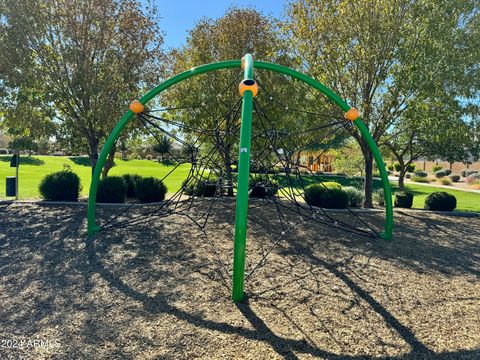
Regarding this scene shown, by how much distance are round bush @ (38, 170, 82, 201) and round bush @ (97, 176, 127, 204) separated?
107 cm

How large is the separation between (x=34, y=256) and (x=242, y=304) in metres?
4.08

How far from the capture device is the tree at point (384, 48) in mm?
9898

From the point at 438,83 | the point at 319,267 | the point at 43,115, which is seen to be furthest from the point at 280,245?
the point at 43,115

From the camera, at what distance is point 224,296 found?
473 cm

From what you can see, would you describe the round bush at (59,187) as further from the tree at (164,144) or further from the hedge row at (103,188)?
the tree at (164,144)

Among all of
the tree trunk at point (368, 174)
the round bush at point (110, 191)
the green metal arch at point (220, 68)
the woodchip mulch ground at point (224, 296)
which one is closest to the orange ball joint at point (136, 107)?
the green metal arch at point (220, 68)

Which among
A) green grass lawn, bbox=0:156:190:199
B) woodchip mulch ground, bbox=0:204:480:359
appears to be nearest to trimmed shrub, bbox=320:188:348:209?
woodchip mulch ground, bbox=0:204:480:359

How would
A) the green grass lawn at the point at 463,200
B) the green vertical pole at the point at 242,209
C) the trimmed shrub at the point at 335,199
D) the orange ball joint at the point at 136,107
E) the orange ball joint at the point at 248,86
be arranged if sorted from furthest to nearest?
the green grass lawn at the point at 463,200
the trimmed shrub at the point at 335,199
the orange ball joint at the point at 136,107
the orange ball joint at the point at 248,86
the green vertical pole at the point at 242,209

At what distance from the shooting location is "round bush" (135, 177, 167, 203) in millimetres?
11344

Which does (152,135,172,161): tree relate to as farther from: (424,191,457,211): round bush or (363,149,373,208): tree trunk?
(424,191,457,211): round bush

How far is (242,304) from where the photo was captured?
450 centimetres

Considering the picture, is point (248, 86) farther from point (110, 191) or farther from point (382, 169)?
point (110, 191)

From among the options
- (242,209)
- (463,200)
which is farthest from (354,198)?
Answer: (463,200)

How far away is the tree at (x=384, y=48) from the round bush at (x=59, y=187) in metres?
8.91
